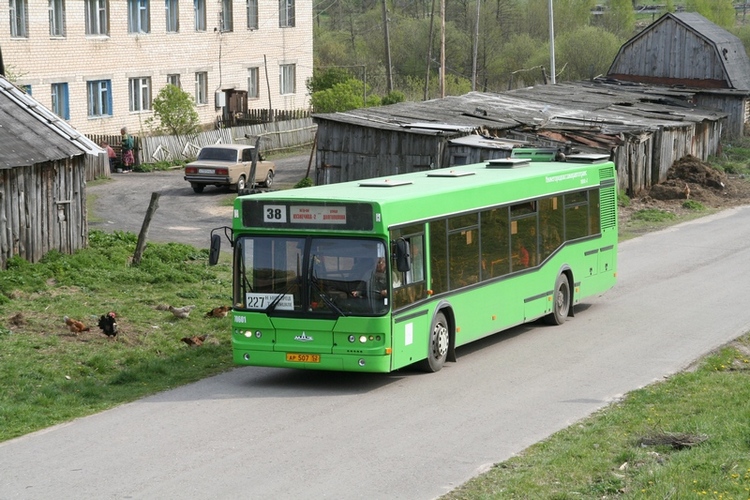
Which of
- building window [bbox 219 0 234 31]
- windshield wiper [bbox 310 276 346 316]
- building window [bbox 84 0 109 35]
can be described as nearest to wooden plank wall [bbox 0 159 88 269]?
windshield wiper [bbox 310 276 346 316]

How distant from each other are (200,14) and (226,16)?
6.14ft

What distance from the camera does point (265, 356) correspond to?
48.2 ft

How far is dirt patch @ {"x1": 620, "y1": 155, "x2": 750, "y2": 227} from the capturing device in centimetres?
3606

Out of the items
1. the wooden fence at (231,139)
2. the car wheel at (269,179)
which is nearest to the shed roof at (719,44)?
the wooden fence at (231,139)

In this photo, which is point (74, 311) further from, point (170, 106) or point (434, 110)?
point (170, 106)

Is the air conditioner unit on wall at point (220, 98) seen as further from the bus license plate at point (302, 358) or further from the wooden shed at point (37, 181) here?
the bus license plate at point (302, 358)

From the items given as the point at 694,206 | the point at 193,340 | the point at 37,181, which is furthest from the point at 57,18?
the point at 193,340

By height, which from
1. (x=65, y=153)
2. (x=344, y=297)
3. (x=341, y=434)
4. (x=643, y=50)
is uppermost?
(x=643, y=50)

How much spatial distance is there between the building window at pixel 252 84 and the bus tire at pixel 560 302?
42.2 m

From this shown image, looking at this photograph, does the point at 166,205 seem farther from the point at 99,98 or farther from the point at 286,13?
the point at 286,13

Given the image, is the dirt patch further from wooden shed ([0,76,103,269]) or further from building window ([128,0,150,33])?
building window ([128,0,150,33])

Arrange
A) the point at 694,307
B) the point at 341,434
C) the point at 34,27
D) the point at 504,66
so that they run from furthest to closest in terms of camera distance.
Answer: the point at 504,66 < the point at 34,27 < the point at 694,307 < the point at 341,434

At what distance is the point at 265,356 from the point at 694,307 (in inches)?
356

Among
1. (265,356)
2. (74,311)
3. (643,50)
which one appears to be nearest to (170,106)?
(643,50)
